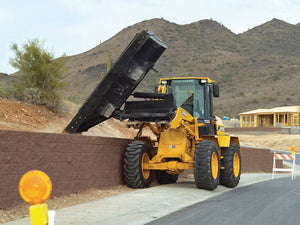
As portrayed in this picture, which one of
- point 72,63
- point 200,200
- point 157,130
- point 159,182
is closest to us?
point 200,200

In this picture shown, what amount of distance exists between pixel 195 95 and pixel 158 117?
2207 millimetres

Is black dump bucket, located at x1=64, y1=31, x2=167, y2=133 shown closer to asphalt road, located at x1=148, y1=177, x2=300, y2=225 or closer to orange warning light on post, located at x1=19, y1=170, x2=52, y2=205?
asphalt road, located at x1=148, y1=177, x2=300, y2=225

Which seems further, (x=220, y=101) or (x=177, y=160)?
(x=220, y=101)

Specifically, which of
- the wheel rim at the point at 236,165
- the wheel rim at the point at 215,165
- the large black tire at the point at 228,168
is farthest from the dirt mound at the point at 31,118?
the wheel rim at the point at 215,165

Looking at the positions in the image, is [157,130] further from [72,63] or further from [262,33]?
[262,33]

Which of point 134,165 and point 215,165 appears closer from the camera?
point 134,165

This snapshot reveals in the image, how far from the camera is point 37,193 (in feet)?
9.77

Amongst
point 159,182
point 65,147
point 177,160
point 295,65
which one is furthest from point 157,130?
point 295,65

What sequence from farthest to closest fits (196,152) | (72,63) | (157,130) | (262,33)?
→ (262,33) → (72,63) → (157,130) → (196,152)

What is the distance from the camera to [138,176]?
13352 millimetres

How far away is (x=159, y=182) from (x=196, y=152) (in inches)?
121

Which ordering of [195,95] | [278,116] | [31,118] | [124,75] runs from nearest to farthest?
[124,75]
[195,95]
[31,118]
[278,116]

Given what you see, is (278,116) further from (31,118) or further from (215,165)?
(215,165)

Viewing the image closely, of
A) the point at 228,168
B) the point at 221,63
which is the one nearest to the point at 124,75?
the point at 228,168
